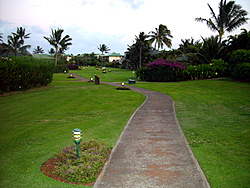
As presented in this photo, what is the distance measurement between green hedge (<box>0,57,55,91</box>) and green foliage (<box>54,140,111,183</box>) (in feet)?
52.0

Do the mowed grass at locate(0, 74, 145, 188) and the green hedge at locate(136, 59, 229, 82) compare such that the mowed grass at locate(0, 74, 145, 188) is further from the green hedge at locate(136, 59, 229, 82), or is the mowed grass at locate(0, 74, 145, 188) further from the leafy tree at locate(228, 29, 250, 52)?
the leafy tree at locate(228, 29, 250, 52)

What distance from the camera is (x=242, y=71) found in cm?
2388

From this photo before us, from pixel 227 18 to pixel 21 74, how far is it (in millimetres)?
29787

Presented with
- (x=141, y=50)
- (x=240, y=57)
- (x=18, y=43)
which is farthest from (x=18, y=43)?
(x=240, y=57)

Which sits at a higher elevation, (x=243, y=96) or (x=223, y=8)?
(x=223, y=8)

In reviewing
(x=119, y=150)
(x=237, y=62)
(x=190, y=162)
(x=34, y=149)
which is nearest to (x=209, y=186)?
(x=190, y=162)

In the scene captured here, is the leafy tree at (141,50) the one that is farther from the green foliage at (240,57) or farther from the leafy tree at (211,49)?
the green foliage at (240,57)

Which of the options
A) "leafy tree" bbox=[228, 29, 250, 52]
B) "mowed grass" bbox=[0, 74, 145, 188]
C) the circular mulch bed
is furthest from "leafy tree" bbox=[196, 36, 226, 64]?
the circular mulch bed

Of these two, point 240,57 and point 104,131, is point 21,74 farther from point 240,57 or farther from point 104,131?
point 240,57

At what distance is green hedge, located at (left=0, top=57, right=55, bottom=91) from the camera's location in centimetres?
2010

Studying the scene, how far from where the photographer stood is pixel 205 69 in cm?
2892

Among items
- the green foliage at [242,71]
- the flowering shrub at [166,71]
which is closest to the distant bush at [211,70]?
the flowering shrub at [166,71]

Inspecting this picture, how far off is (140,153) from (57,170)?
2170 millimetres

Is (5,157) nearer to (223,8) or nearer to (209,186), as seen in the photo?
(209,186)
